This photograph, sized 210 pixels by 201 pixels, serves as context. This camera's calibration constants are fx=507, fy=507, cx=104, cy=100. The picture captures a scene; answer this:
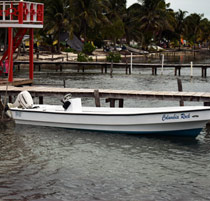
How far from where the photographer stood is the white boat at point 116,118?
20672 mm

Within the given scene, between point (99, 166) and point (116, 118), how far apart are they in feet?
14.7

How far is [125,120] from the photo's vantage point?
71.0 feet

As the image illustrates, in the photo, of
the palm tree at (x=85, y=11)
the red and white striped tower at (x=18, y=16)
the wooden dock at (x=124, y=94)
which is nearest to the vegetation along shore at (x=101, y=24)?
the palm tree at (x=85, y=11)

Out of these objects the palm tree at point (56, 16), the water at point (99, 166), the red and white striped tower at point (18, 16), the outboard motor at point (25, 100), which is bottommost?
the water at point (99, 166)

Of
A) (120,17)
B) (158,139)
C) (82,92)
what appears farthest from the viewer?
(120,17)

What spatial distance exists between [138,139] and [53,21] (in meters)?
63.6

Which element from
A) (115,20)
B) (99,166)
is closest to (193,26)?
(115,20)

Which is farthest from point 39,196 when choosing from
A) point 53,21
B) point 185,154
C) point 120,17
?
point 120,17

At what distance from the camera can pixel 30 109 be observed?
23328mm

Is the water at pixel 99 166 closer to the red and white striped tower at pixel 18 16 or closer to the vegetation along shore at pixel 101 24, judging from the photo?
the red and white striped tower at pixel 18 16

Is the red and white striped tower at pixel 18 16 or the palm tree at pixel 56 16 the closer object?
the red and white striped tower at pixel 18 16

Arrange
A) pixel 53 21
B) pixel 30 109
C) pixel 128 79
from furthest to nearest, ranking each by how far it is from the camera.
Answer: pixel 53 21 < pixel 128 79 < pixel 30 109

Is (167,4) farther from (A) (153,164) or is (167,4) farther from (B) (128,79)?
(A) (153,164)

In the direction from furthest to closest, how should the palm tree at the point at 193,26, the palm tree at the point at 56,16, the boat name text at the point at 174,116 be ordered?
the palm tree at the point at 193,26 < the palm tree at the point at 56,16 < the boat name text at the point at 174,116
